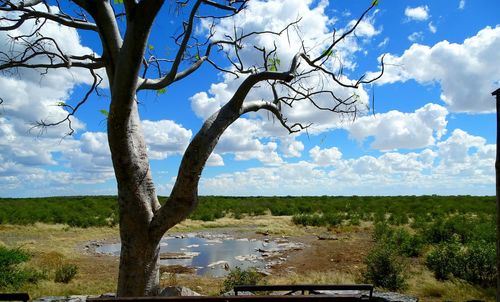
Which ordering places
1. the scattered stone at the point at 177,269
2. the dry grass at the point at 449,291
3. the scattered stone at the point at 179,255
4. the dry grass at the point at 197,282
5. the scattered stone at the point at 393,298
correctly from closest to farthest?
the scattered stone at the point at 393,298 < the dry grass at the point at 449,291 < the dry grass at the point at 197,282 < the scattered stone at the point at 177,269 < the scattered stone at the point at 179,255

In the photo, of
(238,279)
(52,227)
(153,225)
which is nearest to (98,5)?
(153,225)

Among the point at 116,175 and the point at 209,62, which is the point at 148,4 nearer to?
the point at 116,175

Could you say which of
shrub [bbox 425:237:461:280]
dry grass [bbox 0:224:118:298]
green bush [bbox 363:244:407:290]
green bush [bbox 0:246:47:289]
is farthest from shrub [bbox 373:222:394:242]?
green bush [bbox 0:246:47:289]

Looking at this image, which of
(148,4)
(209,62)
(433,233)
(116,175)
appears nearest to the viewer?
(148,4)

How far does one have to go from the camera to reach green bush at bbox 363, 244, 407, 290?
30.2 ft

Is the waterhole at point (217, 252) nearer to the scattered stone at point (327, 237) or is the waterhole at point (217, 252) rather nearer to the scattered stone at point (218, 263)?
the scattered stone at point (218, 263)

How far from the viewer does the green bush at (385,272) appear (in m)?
9.20

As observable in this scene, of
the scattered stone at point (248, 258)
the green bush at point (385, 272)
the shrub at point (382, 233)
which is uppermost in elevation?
the shrub at point (382, 233)

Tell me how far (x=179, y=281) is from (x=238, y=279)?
7.68ft

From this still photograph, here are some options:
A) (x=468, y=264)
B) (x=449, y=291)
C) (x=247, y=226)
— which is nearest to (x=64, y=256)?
(x=449, y=291)

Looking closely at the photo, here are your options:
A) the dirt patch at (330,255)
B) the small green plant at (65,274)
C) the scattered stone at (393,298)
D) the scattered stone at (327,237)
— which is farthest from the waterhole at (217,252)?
the scattered stone at (393,298)

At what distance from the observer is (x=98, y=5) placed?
17.3ft

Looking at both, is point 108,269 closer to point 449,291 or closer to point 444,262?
point 444,262

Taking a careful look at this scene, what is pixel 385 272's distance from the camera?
9.52m
